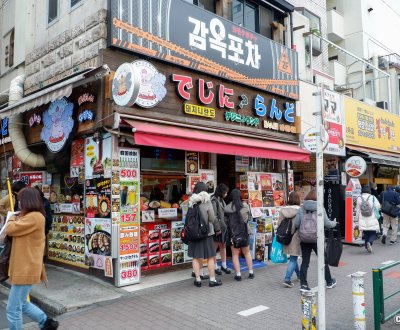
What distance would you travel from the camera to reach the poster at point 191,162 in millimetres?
8711

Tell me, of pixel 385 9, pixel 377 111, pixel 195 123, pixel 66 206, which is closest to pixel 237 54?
pixel 195 123

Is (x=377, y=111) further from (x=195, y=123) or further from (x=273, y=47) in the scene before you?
(x=195, y=123)

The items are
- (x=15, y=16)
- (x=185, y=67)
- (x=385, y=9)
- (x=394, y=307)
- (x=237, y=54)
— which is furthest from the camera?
(x=385, y=9)

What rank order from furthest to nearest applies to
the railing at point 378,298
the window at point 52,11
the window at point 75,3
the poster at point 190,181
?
the window at point 52,11 → the poster at point 190,181 → the window at point 75,3 → the railing at point 378,298

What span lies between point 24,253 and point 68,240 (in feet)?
13.6

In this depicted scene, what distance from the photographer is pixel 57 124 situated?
8.31 m

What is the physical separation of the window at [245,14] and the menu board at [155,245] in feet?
19.8

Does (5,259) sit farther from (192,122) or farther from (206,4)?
(206,4)

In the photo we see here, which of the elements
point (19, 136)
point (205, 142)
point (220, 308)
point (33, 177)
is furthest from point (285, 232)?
point (19, 136)

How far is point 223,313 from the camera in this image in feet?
18.7

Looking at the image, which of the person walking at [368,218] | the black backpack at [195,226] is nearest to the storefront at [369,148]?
the person walking at [368,218]

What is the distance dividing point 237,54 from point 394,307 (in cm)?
679

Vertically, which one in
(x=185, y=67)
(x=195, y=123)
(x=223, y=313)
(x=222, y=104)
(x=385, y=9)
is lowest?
(x=223, y=313)

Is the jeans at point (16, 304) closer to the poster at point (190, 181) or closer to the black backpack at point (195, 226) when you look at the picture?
the black backpack at point (195, 226)
